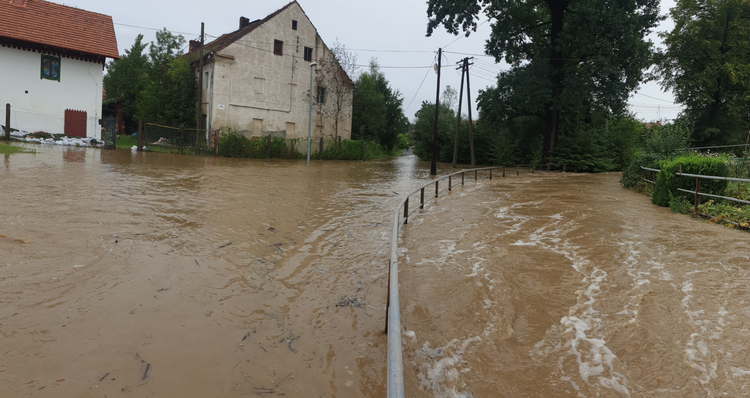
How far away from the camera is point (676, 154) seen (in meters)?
17.4

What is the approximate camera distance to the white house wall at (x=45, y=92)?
25.3 meters

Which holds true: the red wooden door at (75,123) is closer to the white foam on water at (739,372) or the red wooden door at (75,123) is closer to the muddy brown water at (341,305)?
the muddy brown water at (341,305)

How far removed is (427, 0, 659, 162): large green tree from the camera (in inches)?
1054

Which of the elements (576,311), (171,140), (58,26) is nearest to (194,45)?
(58,26)

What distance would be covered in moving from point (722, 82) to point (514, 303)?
40266mm

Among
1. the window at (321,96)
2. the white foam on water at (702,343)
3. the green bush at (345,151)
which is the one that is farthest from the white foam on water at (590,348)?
the window at (321,96)

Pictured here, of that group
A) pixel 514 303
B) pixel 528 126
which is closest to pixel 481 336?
pixel 514 303

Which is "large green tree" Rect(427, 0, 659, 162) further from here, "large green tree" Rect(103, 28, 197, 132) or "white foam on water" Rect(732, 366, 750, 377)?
"white foam on water" Rect(732, 366, 750, 377)

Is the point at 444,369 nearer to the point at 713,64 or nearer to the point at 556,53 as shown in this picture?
the point at 556,53

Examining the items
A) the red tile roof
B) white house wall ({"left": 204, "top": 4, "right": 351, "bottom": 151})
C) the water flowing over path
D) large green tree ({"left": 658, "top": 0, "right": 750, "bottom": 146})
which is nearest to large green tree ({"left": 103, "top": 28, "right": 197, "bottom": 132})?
white house wall ({"left": 204, "top": 4, "right": 351, "bottom": 151})

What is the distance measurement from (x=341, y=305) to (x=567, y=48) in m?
28.7

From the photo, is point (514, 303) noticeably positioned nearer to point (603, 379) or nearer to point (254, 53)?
point (603, 379)

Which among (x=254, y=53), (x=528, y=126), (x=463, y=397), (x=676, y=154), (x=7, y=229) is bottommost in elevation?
(x=463, y=397)

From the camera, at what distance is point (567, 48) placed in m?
29.0
